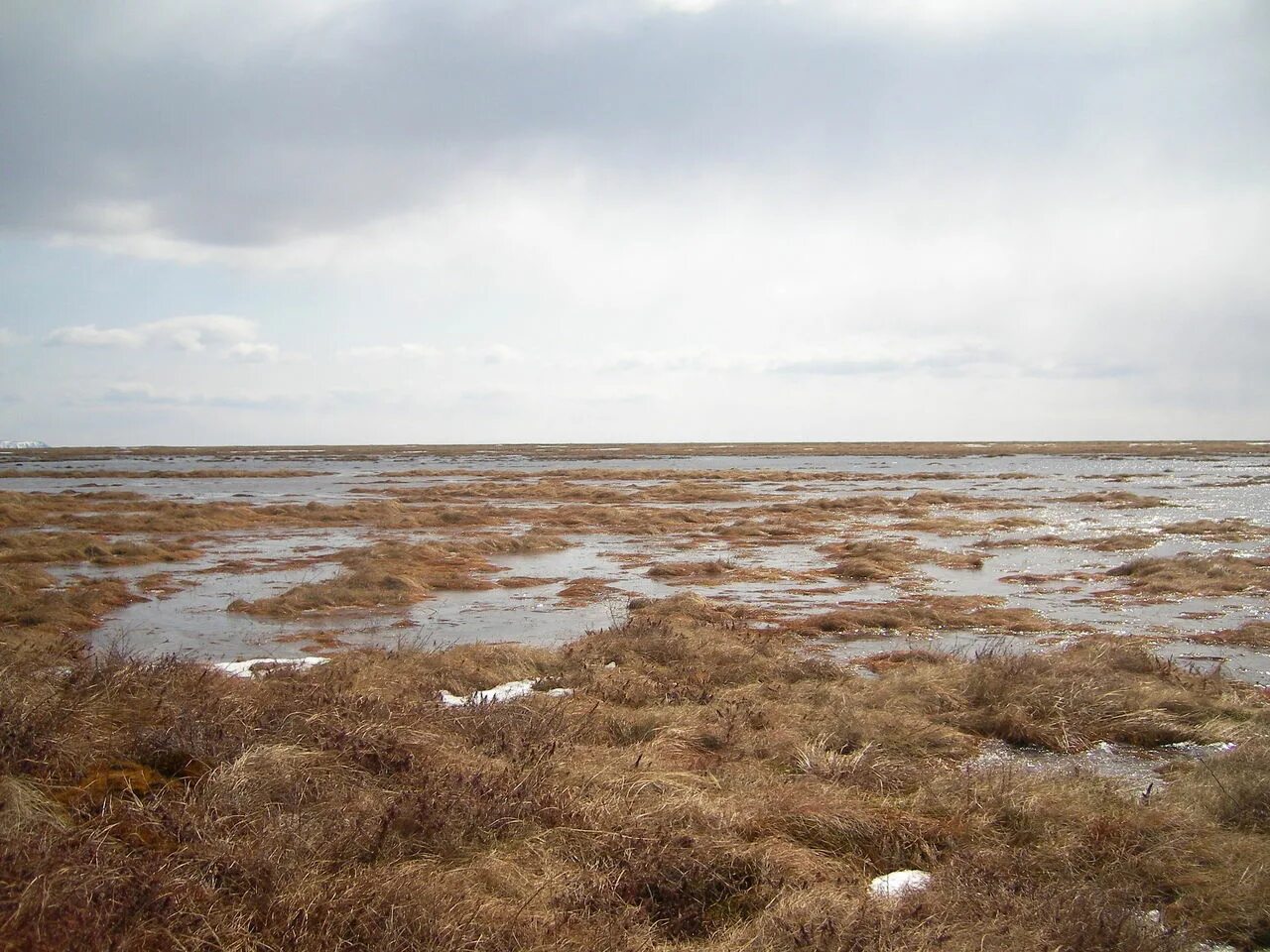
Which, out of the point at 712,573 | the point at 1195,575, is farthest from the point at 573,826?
the point at 1195,575

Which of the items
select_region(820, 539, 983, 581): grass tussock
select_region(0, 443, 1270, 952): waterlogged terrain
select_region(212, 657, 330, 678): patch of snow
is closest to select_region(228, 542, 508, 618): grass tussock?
select_region(0, 443, 1270, 952): waterlogged terrain

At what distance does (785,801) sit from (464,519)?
3105 centimetres

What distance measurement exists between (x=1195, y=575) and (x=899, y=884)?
17.7 metres

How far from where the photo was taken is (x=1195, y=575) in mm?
18500

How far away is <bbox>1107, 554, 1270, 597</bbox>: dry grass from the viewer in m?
17.5

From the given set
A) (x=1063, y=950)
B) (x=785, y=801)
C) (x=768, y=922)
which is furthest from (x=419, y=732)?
(x=1063, y=950)

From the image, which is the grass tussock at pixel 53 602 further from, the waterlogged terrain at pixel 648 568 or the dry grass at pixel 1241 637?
the dry grass at pixel 1241 637

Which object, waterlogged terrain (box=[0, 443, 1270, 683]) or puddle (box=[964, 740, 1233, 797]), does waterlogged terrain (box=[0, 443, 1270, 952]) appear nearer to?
puddle (box=[964, 740, 1233, 797])

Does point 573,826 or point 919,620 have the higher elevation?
point 573,826

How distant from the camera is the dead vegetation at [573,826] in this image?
383cm

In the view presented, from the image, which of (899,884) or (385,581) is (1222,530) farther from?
(899,884)


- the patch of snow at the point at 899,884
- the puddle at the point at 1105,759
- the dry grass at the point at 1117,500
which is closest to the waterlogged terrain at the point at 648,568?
the dry grass at the point at 1117,500

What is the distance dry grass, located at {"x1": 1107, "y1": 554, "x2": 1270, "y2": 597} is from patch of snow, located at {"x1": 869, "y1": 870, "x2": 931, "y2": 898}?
49.9 feet

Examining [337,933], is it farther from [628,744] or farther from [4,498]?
[4,498]
